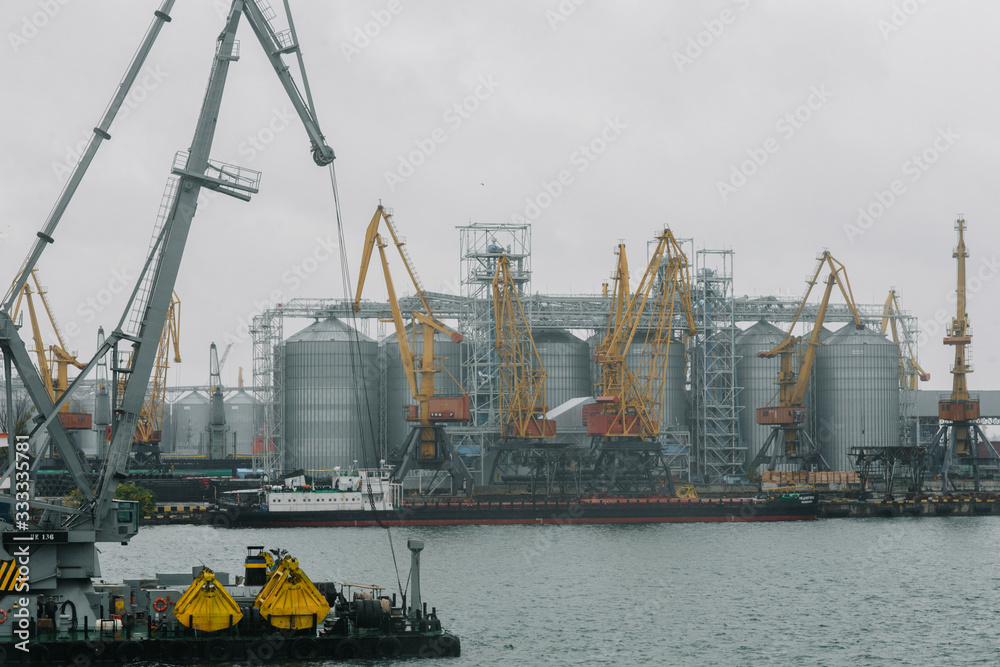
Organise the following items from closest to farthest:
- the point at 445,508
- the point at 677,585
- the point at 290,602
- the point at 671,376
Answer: the point at 290,602 → the point at 677,585 → the point at 445,508 → the point at 671,376

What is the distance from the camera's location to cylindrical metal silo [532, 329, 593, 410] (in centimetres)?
14912

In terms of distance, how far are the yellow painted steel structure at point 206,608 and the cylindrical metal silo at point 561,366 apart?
356 ft

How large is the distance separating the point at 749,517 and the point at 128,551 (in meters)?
53.4

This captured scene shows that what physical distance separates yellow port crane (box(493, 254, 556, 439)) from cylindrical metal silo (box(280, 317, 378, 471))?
57.3ft

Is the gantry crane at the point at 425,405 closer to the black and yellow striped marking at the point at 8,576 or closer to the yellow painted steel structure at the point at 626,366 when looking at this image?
the yellow painted steel structure at the point at 626,366

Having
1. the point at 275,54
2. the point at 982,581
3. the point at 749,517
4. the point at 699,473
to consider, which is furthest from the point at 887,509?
the point at 275,54

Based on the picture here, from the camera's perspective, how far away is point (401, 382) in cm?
14888

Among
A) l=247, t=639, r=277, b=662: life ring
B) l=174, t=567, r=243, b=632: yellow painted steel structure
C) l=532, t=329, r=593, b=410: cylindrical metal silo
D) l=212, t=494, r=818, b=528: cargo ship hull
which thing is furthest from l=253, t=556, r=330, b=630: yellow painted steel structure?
l=532, t=329, r=593, b=410: cylindrical metal silo

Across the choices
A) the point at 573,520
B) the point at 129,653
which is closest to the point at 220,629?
the point at 129,653

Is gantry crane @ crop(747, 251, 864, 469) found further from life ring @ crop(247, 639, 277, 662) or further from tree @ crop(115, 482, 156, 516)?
life ring @ crop(247, 639, 277, 662)

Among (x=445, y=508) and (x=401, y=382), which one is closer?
(x=445, y=508)

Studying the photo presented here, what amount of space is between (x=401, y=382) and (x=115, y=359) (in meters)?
105

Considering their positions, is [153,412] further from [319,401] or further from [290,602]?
[290,602]

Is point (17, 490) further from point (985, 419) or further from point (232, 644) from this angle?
point (985, 419)
